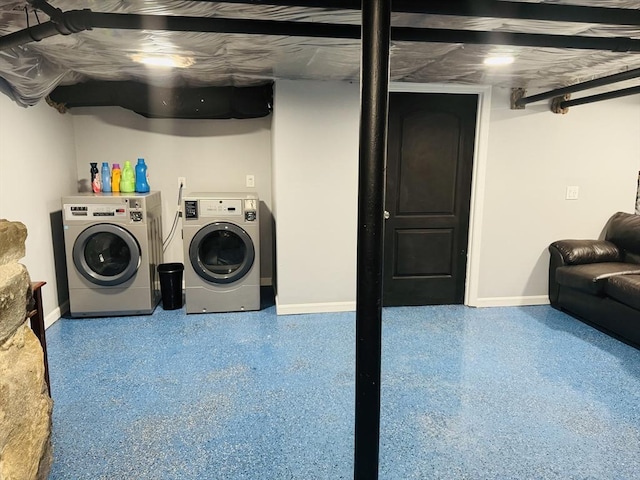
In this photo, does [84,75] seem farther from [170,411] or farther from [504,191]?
[504,191]

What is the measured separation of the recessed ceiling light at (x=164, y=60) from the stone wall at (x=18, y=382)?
1792 mm

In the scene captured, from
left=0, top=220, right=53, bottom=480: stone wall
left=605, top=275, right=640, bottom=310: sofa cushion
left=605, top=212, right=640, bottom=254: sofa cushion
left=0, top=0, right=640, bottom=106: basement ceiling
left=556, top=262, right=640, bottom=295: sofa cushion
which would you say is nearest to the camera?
left=0, top=220, right=53, bottom=480: stone wall

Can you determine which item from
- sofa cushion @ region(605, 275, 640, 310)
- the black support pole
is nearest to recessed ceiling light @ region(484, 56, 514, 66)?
the black support pole

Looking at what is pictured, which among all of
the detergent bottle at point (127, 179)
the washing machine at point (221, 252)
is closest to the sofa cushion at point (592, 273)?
the washing machine at point (221, 252)

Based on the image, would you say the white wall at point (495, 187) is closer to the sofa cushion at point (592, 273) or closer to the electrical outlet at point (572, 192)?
the electrical outlet at point (572, 192)

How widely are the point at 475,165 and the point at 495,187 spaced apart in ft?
0.91

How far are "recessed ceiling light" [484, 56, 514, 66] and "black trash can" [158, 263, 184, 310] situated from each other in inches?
119

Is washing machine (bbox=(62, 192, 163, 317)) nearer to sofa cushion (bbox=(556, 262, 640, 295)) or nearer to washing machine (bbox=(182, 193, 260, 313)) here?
washing machine (bbox=(182, 193, 260, 313))

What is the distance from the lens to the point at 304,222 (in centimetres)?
390

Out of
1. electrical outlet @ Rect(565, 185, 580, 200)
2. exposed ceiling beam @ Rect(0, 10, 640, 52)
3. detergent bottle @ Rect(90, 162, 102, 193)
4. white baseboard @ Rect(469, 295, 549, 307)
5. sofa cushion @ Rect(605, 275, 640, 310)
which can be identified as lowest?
white baseboard @ Rect(469, 295, 549, 307)

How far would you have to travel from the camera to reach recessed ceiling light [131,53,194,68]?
2.95 metres

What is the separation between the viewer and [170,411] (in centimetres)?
244

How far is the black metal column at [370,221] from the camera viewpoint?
122 cm

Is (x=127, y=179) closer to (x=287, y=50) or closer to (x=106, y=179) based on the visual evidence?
(x=106, y=179)
